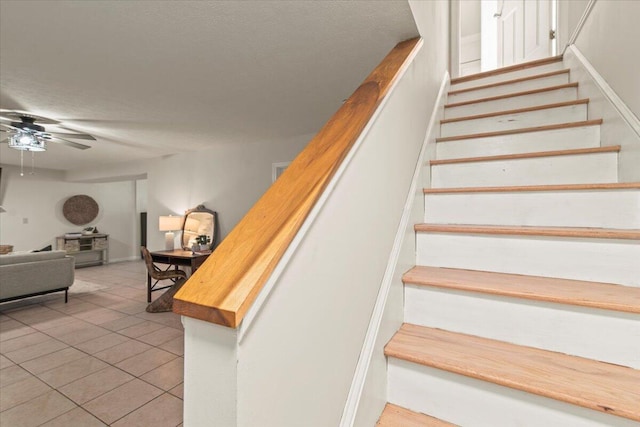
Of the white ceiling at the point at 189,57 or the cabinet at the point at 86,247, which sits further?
the cabinet at the point at 86,247

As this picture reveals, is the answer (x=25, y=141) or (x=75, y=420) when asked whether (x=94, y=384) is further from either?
(x=25, y=141)

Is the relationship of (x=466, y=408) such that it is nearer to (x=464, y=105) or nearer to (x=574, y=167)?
(x=574, y=167)

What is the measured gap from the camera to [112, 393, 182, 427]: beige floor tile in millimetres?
1816

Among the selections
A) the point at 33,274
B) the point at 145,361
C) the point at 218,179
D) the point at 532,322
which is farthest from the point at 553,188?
the point at 33,274

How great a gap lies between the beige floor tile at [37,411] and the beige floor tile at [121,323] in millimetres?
1259

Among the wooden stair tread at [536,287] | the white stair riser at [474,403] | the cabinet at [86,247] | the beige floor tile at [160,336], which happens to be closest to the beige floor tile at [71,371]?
the beige floor tile at [160,336]

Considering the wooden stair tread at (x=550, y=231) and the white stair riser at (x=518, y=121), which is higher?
the white stair riser at (x=518, y=121)

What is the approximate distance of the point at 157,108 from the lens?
10.1ft

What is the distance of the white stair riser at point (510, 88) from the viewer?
244cm

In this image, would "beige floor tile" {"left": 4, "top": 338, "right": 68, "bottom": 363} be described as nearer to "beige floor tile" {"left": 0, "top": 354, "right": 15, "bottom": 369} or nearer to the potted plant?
"beige floor tile" {"left": 0, "top": 354, "right": 15, "bottom": 369}

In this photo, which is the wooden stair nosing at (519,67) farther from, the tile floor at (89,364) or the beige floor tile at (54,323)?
the beige floor tile at (54,323)

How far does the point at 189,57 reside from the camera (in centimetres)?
209

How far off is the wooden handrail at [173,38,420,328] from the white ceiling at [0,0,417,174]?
3.38 ft

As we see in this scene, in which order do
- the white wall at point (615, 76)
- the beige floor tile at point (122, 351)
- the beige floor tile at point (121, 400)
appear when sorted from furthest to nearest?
the beige floor tile at point (122, 351) < the beige floor tile at point (121, 400) < the white wall at point (615, 76)
